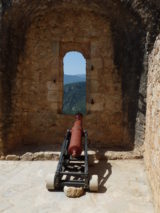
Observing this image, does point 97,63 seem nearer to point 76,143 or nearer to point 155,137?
point 76,143

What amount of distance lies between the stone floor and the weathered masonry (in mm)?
1240

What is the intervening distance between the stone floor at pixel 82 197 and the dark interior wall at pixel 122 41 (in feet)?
3.83

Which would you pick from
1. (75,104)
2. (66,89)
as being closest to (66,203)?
(75,104)

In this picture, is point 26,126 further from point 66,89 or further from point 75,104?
point 66,89

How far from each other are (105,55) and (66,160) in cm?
325

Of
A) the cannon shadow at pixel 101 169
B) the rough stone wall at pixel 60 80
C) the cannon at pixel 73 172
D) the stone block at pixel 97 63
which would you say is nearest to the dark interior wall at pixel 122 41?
the rough stone wall at pixel 60 80

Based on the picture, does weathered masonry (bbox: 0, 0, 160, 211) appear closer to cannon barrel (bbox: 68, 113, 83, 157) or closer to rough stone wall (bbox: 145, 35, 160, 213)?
rough stone wall (bbox: 145, 35, 160, 213)

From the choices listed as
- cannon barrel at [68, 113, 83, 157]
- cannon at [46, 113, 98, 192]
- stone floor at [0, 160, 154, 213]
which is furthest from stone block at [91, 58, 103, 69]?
stone floor at [0, 160, 154, 213]

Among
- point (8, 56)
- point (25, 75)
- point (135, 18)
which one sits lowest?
point (25, 75)

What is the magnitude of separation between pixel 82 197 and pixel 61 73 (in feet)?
12.4

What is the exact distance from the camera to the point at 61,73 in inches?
258

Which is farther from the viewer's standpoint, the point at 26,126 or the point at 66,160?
the point at 26,126

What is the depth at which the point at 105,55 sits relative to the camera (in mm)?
6395

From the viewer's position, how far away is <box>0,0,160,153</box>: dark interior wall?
5.18 m
